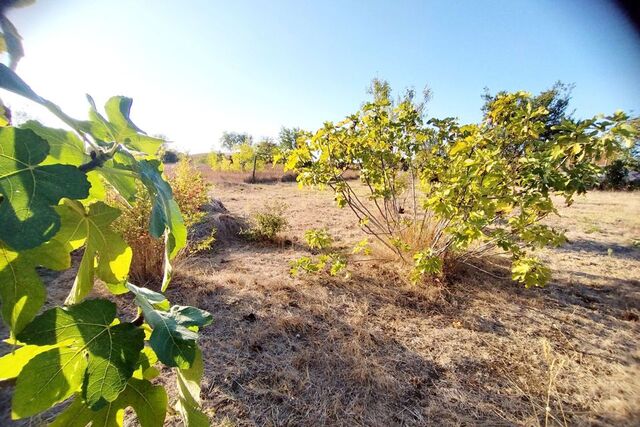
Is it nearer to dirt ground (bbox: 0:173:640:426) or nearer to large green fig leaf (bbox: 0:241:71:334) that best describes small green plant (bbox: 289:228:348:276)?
dirt ground (bbox: 0:173:640:426)

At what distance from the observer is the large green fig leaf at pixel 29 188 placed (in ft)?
0.96

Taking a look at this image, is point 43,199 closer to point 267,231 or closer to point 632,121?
point 632,121

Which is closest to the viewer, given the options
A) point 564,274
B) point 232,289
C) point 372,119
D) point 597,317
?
point 597,317

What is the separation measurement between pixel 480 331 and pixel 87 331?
278 cm

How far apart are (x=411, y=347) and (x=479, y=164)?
157 centimetres

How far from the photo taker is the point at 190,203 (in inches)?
149

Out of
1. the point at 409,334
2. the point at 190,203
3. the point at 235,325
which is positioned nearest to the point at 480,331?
the point at 409,334

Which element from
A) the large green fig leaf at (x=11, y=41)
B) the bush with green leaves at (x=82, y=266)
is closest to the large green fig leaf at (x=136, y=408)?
the bush with green leaves at (x=82, y=266)

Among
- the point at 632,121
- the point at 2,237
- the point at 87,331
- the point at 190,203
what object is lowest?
the point at 190,203

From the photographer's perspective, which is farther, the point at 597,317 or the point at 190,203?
the point at 190,203

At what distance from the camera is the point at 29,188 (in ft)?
1.04

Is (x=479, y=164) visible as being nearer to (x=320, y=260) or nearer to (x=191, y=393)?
(x=320, y=260)

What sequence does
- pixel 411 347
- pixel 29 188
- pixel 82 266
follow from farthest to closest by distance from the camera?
pixel 411 347 < pixel 82 266 < pixel 29 188

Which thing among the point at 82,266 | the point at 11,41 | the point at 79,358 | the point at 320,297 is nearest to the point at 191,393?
the point at 79,358
